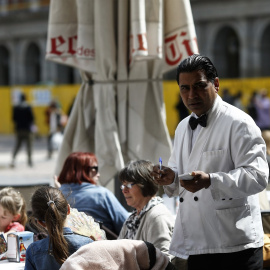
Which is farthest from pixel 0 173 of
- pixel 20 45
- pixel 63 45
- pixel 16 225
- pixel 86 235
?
pixel 20 45

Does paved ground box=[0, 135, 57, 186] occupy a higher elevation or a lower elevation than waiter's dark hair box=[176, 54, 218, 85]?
lower

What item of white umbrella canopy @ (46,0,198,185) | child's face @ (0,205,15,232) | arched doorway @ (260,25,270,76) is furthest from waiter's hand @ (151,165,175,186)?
arched doorway @ (260,25,270,76)

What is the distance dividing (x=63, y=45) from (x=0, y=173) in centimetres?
1043

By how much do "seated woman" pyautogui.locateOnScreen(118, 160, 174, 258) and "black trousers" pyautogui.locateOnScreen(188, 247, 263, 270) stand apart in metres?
0.99

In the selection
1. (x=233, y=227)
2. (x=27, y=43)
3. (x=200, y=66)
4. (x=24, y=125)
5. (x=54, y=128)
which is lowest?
(x=54, y=128)

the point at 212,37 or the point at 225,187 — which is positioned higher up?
the point at 212,37

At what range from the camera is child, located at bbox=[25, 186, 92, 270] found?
13.0 feet

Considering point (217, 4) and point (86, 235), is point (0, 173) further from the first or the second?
point (217, 4)

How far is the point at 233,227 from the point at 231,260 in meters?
0.16

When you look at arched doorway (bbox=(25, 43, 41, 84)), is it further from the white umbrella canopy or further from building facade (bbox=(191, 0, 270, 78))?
the white umbrella canopy

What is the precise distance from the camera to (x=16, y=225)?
5410 mm

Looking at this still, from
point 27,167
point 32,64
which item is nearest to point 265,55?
point 32,64

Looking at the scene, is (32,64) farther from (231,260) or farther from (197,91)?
(231,260)

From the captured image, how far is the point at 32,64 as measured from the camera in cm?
4716
